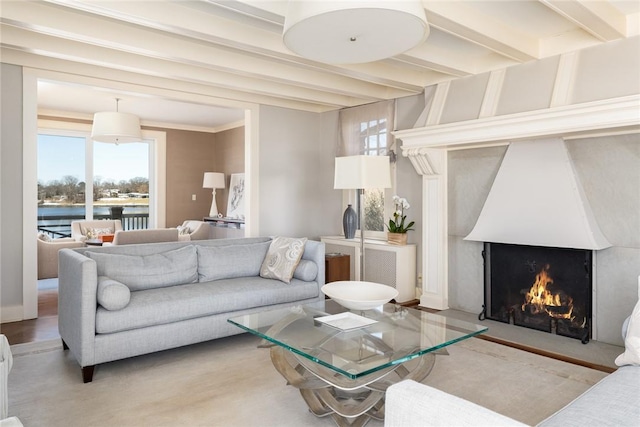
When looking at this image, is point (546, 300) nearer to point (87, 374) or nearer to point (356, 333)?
point (356, 333)

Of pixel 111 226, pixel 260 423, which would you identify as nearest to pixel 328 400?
pixel 260 423

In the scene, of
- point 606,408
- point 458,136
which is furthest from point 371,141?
point 606,408

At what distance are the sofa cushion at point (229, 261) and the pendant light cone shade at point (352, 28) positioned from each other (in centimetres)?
223

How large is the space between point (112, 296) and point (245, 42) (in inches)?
81.2

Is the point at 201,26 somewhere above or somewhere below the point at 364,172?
above

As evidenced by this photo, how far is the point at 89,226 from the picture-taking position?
7.14 meters

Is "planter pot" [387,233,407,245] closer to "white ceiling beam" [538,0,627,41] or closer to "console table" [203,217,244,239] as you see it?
"white ceiling beam" [538,0,627,41]

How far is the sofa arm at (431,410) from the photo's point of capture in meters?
1.08

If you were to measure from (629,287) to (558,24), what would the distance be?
216 cm

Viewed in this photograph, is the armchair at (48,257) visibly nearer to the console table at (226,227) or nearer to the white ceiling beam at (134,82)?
the console table at (226,227)

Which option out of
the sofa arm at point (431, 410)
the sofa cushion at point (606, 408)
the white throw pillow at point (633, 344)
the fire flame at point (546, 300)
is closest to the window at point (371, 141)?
the fire flame at point (546, 300)

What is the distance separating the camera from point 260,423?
2.28 metres

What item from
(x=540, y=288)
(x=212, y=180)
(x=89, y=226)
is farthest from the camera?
(x=212, y=180)

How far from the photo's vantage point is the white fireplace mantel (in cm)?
317
